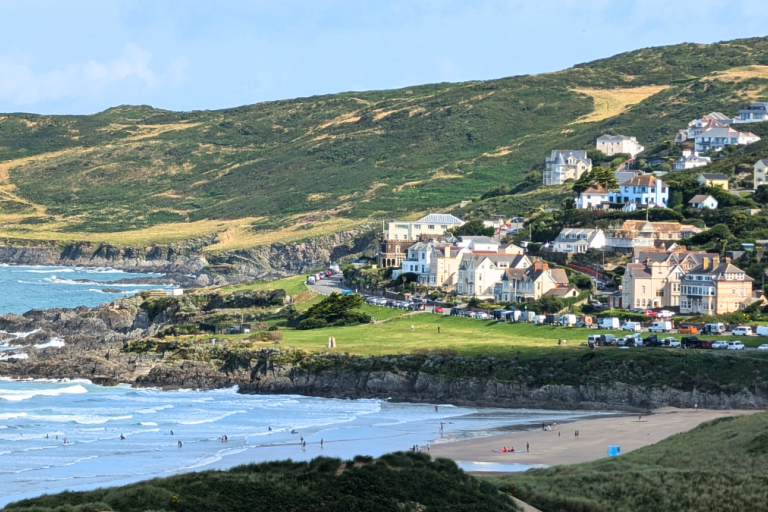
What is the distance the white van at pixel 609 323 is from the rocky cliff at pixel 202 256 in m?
74.6

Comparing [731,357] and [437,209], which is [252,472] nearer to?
[731,357]

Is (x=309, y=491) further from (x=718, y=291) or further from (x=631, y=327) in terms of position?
(x=718, y=291)

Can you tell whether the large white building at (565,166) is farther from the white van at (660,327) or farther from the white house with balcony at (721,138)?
the white van at (660,327)

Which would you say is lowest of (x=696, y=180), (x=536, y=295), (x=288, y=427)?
(x=288, y=427)

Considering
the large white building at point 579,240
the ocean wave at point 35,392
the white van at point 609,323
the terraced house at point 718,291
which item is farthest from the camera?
the large white building at point 579,240

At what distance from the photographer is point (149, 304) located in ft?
326

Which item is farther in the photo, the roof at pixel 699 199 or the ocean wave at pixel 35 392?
the roof at pixel 699 199

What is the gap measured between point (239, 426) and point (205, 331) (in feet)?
100

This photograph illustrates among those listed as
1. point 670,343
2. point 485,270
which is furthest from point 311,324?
point 670,343

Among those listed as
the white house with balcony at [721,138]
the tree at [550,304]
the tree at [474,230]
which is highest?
the white house with balcony at [721,138]

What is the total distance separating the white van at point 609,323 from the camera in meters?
73.6

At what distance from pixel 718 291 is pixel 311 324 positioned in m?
26.8

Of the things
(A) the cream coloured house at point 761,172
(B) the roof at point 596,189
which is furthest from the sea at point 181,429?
(A) the cream coloured house at point 761,172

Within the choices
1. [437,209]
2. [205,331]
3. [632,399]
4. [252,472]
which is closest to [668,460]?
[252,472]
